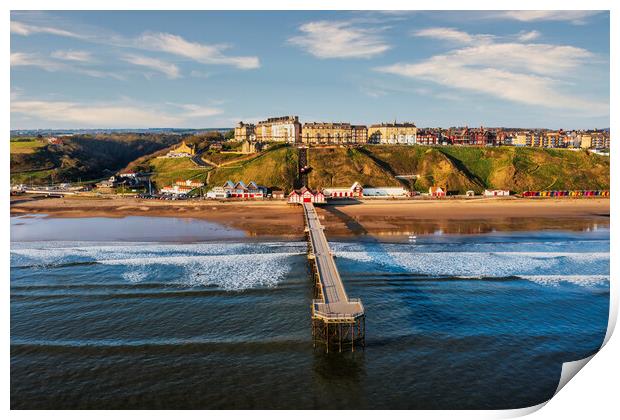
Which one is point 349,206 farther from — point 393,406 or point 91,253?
point 393,406

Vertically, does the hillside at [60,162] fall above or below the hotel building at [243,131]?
below

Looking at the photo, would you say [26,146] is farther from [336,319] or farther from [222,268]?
[336,319]

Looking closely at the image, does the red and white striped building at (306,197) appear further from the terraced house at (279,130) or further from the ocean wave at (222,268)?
the terraced house at (279,130)

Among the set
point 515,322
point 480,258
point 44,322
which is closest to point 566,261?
point 480,258

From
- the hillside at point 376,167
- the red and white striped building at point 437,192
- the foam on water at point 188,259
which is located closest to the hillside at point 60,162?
the hillside at point 376,167

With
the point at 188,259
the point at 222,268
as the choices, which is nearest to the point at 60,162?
the point at 188,259

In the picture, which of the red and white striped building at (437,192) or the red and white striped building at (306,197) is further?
the red and white striped building at (437,192)

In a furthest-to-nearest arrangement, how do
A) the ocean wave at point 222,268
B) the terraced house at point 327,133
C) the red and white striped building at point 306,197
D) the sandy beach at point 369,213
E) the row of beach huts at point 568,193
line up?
the terraced house at point 327,133, the row of beach huts at point 568,193, the red and white striped building at point 306,197, the sandy beach at point 369,213, the ocean wave at point 222,268
